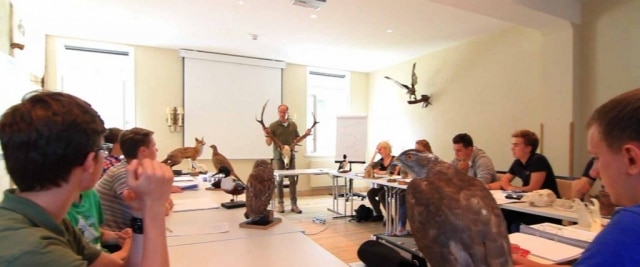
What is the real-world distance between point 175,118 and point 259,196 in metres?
4.77

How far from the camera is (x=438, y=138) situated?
5.84 m

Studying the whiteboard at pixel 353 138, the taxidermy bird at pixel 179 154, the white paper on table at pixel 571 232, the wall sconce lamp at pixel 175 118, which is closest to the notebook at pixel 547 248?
the white paper on table at pixel 571 232

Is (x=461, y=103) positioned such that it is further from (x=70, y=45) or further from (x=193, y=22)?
(x=70, y=45)

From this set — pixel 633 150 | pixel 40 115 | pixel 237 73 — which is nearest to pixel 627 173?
pixel 633 150

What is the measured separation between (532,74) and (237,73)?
4619mm

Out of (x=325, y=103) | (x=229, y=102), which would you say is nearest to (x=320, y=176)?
(x=325, y=103)

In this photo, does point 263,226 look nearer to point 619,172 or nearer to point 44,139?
point 44,139

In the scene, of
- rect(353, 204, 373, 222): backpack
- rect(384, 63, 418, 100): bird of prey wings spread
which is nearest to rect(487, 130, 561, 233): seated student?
rect(353, 204, 373, 222): backpack

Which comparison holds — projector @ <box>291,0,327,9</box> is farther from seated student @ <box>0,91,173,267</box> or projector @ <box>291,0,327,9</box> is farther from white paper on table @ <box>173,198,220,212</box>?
seated student @ <box>0,91,173,267</box>

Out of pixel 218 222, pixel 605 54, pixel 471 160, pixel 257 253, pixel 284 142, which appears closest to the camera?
pixel 257 253

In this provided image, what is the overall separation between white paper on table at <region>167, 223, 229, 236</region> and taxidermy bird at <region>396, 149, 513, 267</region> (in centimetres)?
105

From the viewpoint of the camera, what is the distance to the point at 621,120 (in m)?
0.70

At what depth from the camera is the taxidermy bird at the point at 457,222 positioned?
795 mm

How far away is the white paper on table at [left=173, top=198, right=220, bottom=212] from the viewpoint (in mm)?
2145
